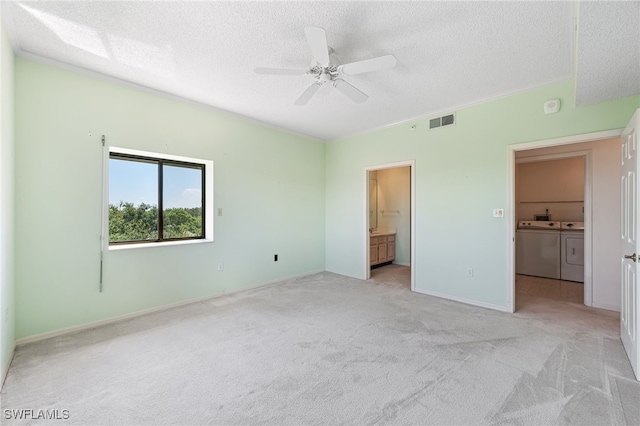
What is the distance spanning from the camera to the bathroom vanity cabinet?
560 cm

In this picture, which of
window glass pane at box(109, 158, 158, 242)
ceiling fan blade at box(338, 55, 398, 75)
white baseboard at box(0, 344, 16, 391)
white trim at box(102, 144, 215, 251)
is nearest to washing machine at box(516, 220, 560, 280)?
ceiling fan blade at box(338, 55, 398, 75)

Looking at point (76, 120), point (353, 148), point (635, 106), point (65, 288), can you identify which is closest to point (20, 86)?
point (76, 120)

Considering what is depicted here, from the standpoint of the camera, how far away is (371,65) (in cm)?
215

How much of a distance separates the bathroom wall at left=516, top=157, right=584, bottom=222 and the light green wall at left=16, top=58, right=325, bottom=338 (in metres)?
5.29

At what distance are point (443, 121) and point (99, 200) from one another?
449 centimetres

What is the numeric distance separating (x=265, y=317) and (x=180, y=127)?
270cm

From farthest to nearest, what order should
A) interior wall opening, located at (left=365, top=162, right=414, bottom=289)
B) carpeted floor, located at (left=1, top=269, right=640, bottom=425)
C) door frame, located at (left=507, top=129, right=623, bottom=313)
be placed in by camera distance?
interior wall opening, located at (left=365, top=162, right=414, bottom=289), door frame, located at (left=507, top=129, right=623, bottom=313), carpeted floor, located at (left=1, top=269, right=640, bottom=425)

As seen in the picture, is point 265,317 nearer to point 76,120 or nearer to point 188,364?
point 188,364

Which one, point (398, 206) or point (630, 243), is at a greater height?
point (398, 206)

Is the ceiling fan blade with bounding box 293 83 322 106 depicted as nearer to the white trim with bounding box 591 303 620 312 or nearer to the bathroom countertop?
the bathroom countertop

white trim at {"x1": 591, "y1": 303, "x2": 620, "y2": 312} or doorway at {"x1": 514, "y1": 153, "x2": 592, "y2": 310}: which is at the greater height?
doorway at {"x1": 514, "y1": 153, "x2": 592, "y2": 310}

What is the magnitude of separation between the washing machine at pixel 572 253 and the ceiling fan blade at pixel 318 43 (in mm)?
5277

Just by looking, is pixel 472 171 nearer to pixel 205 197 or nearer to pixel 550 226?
pixel 550 226

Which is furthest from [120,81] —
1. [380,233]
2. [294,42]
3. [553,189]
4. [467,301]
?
[553,189]
